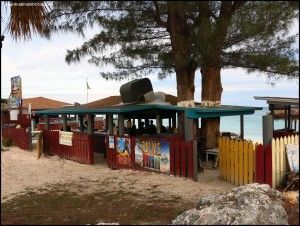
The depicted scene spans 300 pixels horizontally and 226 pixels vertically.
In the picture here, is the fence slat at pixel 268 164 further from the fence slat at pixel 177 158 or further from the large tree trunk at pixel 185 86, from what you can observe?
the large tree trunk at pixel 185 86

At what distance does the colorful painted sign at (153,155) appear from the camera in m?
12.0

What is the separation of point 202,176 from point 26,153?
8381 millimetres

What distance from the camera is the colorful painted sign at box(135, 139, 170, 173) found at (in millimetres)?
12047

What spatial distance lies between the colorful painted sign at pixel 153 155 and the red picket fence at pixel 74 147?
2419 mm

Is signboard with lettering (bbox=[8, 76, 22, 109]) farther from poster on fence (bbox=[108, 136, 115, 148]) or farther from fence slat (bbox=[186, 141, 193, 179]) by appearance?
fence slat (bbox=[186, 141, 193, 179])

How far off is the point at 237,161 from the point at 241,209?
4601 mm

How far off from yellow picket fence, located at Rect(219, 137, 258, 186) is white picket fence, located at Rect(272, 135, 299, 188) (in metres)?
0.65

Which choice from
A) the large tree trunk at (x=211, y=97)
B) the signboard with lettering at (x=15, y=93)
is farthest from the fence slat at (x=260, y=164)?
the signboard with lettering at (x=15, y=93)

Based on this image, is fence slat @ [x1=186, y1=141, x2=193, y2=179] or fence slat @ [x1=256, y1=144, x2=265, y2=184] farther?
fence slat @ [x1=186, y1=141, x2=193, y2=179]

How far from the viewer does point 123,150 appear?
1361 centimetres

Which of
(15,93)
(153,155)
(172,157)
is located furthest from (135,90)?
(172,157)

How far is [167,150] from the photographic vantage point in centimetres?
1200

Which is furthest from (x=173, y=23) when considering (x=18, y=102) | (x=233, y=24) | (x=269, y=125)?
(x=18, y=102)

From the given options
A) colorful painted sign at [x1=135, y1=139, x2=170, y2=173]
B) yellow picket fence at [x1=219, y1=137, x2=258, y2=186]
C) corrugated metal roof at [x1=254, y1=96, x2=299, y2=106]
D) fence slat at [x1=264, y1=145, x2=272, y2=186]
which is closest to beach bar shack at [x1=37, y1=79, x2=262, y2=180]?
colorful painted sign at [x1=135, y1=139, x2=170, y2=173]
